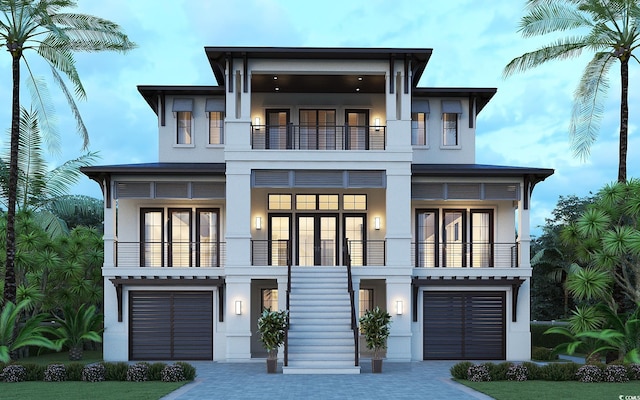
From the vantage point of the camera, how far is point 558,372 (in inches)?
700

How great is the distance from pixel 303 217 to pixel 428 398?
38.0 feet

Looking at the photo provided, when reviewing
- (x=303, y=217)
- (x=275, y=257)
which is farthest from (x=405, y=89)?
(x=275, y=257)

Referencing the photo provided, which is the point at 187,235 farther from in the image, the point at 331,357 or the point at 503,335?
the point at 503,335

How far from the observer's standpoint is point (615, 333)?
19.4 m

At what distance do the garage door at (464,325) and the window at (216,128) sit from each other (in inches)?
397

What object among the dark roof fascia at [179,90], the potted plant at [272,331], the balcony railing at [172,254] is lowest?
the potted plant at [272,331]

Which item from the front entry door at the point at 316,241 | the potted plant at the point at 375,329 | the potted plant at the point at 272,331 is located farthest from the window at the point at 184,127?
the potted plant at the point at 375,329

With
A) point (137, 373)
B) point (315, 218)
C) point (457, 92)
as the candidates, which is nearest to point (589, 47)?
point (457, 92)

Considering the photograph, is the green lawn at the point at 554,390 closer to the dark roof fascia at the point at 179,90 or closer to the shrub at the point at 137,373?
the shrub at the point at 137,373

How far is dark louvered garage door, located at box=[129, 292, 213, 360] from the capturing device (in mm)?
23672

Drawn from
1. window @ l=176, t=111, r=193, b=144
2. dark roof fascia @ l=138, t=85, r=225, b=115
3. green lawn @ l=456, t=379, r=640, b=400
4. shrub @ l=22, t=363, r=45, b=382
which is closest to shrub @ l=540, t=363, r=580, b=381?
green lawn @ l=456, t=379, r=640, b=400

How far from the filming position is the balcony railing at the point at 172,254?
24734mm

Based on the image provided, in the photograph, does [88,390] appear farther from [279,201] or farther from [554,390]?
[279,201]

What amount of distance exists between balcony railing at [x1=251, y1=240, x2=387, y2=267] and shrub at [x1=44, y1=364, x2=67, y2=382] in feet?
28.2
